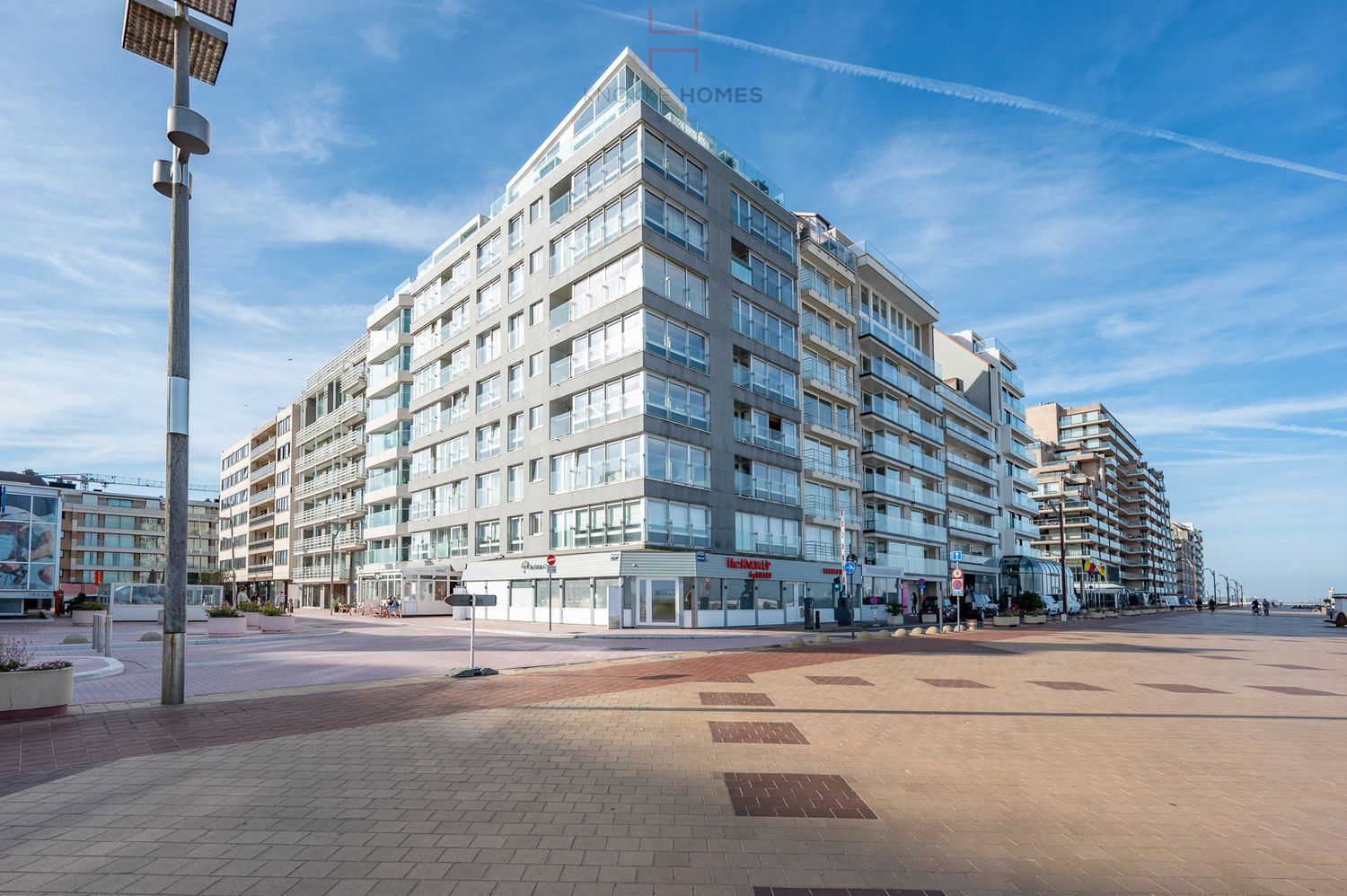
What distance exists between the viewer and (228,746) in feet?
28.3

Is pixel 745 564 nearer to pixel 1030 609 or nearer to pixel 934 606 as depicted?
pixel 1030 609

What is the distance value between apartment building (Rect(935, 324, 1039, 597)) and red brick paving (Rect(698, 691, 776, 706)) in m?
57.3

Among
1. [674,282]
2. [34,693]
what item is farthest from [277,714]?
[674,282]

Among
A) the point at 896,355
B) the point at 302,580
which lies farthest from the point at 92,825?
the point at 302,580

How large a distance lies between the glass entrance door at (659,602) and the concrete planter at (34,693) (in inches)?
1023

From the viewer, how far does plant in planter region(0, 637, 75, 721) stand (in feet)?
32.7

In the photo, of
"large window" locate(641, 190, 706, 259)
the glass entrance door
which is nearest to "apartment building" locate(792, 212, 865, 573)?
"large window" locate(641, 190, 706, 259)

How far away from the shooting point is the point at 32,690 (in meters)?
10.1

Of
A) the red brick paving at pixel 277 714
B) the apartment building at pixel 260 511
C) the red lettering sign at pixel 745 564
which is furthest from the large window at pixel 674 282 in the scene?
the apartment building at pixel 260 511

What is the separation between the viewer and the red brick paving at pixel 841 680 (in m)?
14.9

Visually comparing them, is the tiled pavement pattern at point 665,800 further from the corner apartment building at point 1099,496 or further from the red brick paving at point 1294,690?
the corner apartment building at point 1099,496

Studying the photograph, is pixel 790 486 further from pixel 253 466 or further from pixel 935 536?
pixel 253 466

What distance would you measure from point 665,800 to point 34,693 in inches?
350

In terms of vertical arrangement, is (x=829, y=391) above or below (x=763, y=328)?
below
